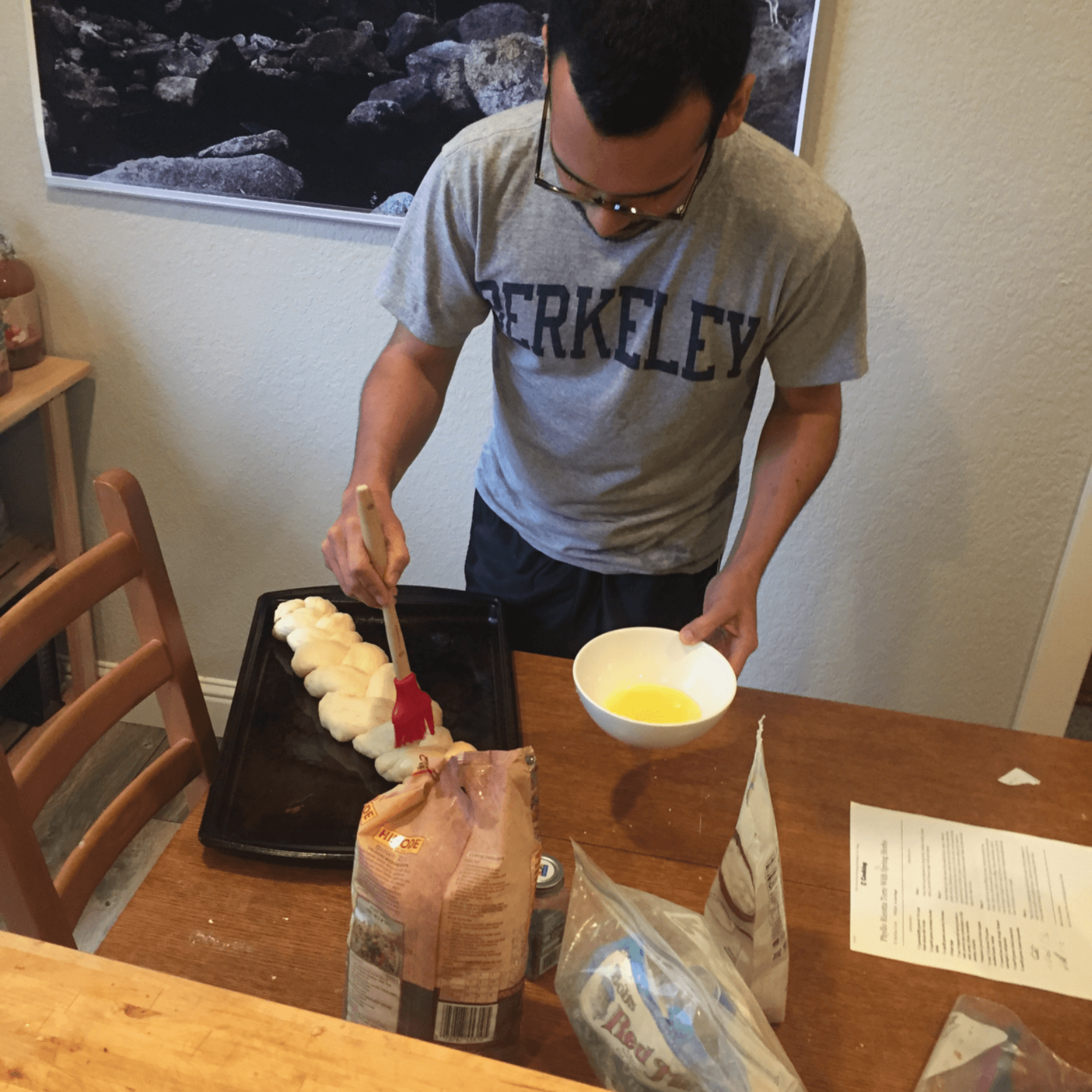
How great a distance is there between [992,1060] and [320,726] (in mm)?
696

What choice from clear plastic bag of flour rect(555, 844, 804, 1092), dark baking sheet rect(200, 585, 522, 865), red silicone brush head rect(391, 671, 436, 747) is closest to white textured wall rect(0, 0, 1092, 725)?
dark baking sheet rect(200, 585, 522, 865)

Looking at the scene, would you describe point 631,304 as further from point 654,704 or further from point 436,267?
point 654,704

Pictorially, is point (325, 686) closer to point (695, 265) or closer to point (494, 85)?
point (695, 265)

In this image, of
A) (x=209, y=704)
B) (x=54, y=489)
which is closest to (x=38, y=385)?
(x=54, y=489)

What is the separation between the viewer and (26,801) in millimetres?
900

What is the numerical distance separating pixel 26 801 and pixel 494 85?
1.22m

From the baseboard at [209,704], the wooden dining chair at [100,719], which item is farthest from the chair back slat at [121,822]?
the baseboard at [209,704]

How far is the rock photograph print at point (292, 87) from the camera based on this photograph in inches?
58.9

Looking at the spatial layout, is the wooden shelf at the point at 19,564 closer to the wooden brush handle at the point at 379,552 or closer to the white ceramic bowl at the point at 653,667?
the wooden brush handle at the point at 379,552

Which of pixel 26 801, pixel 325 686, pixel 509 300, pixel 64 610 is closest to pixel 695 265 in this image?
pixel 509 300

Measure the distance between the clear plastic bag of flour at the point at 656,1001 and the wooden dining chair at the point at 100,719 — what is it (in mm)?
519

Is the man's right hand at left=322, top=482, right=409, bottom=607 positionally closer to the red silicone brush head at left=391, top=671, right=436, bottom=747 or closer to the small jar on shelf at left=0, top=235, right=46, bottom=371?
the red silicone brush head at left=391, top=671, right=436, bottom=747

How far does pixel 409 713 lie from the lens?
1.01 meters

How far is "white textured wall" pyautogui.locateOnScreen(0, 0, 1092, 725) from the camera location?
1.45m
